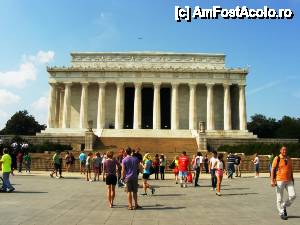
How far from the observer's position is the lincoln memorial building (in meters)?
79.4

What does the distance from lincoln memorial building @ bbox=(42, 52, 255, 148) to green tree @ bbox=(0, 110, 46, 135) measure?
2364cm

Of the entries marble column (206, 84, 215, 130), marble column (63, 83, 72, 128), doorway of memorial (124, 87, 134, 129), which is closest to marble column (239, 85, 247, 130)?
marble column (206, 84, 215, 130)

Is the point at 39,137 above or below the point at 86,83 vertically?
below

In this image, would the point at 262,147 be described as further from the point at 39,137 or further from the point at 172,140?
the point at 39,137

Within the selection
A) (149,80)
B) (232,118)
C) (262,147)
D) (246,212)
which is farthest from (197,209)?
(232,118)

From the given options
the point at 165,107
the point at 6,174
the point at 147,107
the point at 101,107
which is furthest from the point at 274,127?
the point at 6,174

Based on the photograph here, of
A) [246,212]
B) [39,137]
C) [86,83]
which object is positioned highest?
[86,83]

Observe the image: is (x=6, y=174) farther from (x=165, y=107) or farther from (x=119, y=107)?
(x=165, y=107)

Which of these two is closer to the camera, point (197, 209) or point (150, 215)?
point (150, 215)

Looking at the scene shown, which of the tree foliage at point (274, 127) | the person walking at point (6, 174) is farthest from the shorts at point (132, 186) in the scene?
the tree foliage at point (274, 127)

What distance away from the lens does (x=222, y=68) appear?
8119 centimetres

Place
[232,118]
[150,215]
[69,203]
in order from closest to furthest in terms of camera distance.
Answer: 1. [150,215]
2. [69,203]
3. [232,118]

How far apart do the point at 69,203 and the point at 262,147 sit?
42160 mm

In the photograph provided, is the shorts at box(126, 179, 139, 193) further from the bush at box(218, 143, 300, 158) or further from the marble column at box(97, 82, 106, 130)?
the marble column at box(97, 82, 106, 130)
